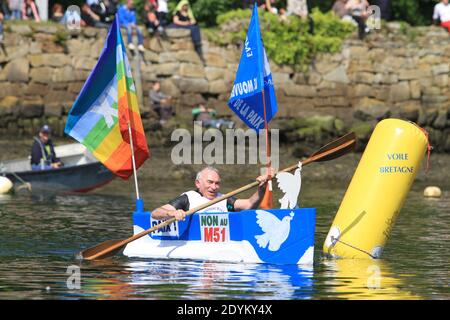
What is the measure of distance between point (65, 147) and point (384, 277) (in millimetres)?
17788

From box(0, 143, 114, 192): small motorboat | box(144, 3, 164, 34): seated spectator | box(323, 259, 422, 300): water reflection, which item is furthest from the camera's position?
box(144, 3, 164, 34): seated spectator

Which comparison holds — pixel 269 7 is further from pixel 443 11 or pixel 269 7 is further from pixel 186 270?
pixel 186 270

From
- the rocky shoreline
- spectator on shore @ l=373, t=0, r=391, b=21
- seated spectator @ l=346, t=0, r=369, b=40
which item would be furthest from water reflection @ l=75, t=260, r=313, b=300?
spectator on shore @ l=373, t=0, r=391, b=21

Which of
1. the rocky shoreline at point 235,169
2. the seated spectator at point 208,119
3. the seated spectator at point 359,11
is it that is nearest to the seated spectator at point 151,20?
the seated spectator at point 208,119

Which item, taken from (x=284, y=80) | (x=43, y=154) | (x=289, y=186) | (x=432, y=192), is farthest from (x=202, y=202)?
(x=284, y=80)

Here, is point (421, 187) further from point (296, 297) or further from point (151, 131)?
point (296, 297)

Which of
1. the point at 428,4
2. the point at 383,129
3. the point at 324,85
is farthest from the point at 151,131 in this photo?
A: the point at 383,129

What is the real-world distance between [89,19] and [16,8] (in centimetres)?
219

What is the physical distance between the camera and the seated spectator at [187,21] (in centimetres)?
4072

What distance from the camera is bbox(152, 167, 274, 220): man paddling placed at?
19828mm

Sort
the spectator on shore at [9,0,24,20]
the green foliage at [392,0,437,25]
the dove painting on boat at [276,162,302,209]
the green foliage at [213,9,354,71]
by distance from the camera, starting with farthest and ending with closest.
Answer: the green foliage at [392,0,437,25] < the green foliage at [213,9,354,71] < the spectator on shore at [9,0,24,20] < the dove painting on boat at [276,162,302,209]

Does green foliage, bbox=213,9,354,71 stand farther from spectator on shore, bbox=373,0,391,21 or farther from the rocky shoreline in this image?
the rocky shoreline

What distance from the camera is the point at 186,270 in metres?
19.1

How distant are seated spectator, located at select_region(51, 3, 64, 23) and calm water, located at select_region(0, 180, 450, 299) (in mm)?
14179
